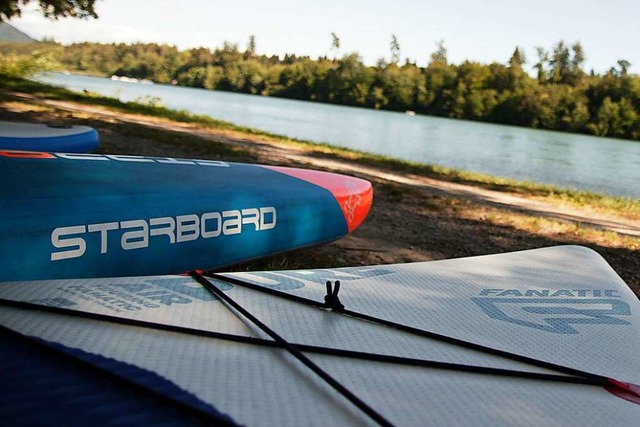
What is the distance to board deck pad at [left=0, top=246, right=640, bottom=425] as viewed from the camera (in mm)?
1128

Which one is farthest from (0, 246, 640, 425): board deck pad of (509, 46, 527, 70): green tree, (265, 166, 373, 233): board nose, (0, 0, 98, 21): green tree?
(509, 46, 527, 70): green tree

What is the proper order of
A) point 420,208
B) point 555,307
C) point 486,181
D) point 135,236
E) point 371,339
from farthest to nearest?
point 486,181 → point 420,208 → point 135,236 → point 555,307 → point 371,339

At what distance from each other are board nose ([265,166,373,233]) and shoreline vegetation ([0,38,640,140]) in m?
35.8

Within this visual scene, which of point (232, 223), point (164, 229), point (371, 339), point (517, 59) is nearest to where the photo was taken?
point (371, 339)

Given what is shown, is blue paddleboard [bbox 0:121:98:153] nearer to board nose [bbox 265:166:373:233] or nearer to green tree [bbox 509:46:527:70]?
board nose [bbox 265:166:373:233]

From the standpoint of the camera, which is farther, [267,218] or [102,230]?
[267,218]

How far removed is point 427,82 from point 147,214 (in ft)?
180

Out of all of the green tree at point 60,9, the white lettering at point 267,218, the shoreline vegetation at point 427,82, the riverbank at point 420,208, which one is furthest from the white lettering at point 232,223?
the shoreline vegetation at point 427,82

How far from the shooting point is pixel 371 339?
1.48 meters

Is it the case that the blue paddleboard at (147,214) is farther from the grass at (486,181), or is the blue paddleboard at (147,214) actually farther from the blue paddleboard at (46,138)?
the grass at (486,181)

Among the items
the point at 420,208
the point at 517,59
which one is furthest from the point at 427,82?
the point at 420,208

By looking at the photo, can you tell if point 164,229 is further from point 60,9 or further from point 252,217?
point 60,9

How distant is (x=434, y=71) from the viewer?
183 ft

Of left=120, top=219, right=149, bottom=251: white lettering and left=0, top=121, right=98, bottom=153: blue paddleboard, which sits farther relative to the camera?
left=0, top=121, right=98, bottom=153: blue paddleboard
